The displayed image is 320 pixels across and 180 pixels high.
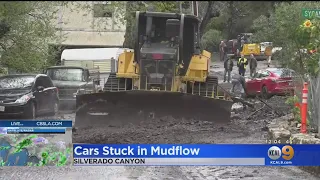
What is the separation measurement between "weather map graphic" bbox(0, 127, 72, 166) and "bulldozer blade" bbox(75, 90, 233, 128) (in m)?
2.14

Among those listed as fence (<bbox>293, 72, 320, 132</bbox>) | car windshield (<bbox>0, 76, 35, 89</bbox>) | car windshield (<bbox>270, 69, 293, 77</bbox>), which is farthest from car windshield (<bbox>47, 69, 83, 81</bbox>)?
fence (<bbox>293, 72, 320, 132</bbox>)

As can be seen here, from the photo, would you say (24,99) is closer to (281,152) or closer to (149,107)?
(149,107)

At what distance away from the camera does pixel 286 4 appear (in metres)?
5.67

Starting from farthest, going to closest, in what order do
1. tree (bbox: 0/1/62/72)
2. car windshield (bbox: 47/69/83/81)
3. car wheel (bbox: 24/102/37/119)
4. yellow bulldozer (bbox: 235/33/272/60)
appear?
car windshield (bbox: 47/69/83/81) → car wheel (bbox: 24/102/37/119) → yellow bulldozer (bbox: 235/33/272/60) → tree (bbox: 0/1/62/72)

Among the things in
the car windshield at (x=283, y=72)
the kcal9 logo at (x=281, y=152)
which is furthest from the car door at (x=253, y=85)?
the kcal9 logo at (x=281, y=152)

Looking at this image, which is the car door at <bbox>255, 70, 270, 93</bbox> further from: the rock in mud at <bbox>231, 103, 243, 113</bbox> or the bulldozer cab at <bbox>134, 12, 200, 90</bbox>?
the bulldozer cab at <bbox>134, 12, 200, 90</bbox>

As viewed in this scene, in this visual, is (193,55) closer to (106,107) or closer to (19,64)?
(106,107)

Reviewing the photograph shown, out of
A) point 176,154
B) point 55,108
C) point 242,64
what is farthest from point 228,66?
point 55,108

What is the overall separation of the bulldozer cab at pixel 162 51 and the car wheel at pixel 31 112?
62.3 inches

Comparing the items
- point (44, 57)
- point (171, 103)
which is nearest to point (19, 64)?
point (44, 57)

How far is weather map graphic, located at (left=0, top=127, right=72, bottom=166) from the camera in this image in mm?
6773

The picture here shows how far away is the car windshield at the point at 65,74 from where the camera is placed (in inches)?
308

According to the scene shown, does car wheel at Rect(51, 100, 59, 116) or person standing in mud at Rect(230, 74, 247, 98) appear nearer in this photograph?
person standing in mud at Rect(230, 74, 247, 98)

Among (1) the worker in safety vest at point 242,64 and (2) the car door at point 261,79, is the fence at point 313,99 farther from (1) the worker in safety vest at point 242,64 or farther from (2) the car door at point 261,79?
(1) the worker in safety vest at point 242,64
